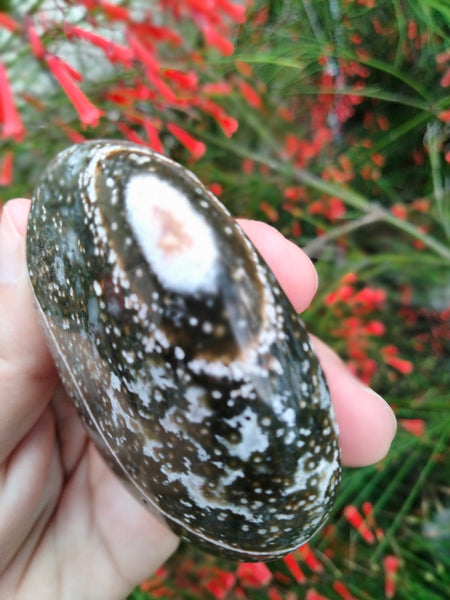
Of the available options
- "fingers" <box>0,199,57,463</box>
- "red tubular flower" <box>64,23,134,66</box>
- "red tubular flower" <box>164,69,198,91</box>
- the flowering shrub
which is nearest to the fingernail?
"fingers" <box>0,199,57,463</box>

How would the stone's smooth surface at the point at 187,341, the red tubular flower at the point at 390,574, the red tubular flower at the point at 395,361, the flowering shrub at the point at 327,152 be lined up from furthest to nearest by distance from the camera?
the red tubular flower at the point at 395,361, the red tubular flower at the point at 390,574, the flowering shrub at the point at 327,152, the stone's smooth surface at the point at 187,341

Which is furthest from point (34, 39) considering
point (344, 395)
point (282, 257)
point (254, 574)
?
point (254, 574)

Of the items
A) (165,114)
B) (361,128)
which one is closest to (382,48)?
(361,128)

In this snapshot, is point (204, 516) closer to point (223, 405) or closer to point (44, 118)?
point (223, 405)

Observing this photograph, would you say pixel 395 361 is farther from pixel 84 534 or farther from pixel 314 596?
pixel 84 534

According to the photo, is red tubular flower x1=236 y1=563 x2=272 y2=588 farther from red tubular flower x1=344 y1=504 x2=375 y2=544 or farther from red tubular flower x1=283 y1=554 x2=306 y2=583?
red tubular flower x1=344 y1=504 x2=375 y2=544

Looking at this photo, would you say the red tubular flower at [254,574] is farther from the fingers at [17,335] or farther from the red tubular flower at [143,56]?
the red tubular flower at [143,56]

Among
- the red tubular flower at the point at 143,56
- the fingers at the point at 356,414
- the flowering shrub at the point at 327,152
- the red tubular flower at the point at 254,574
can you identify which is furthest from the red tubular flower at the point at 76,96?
the red tubular flower at the point at 254,574
